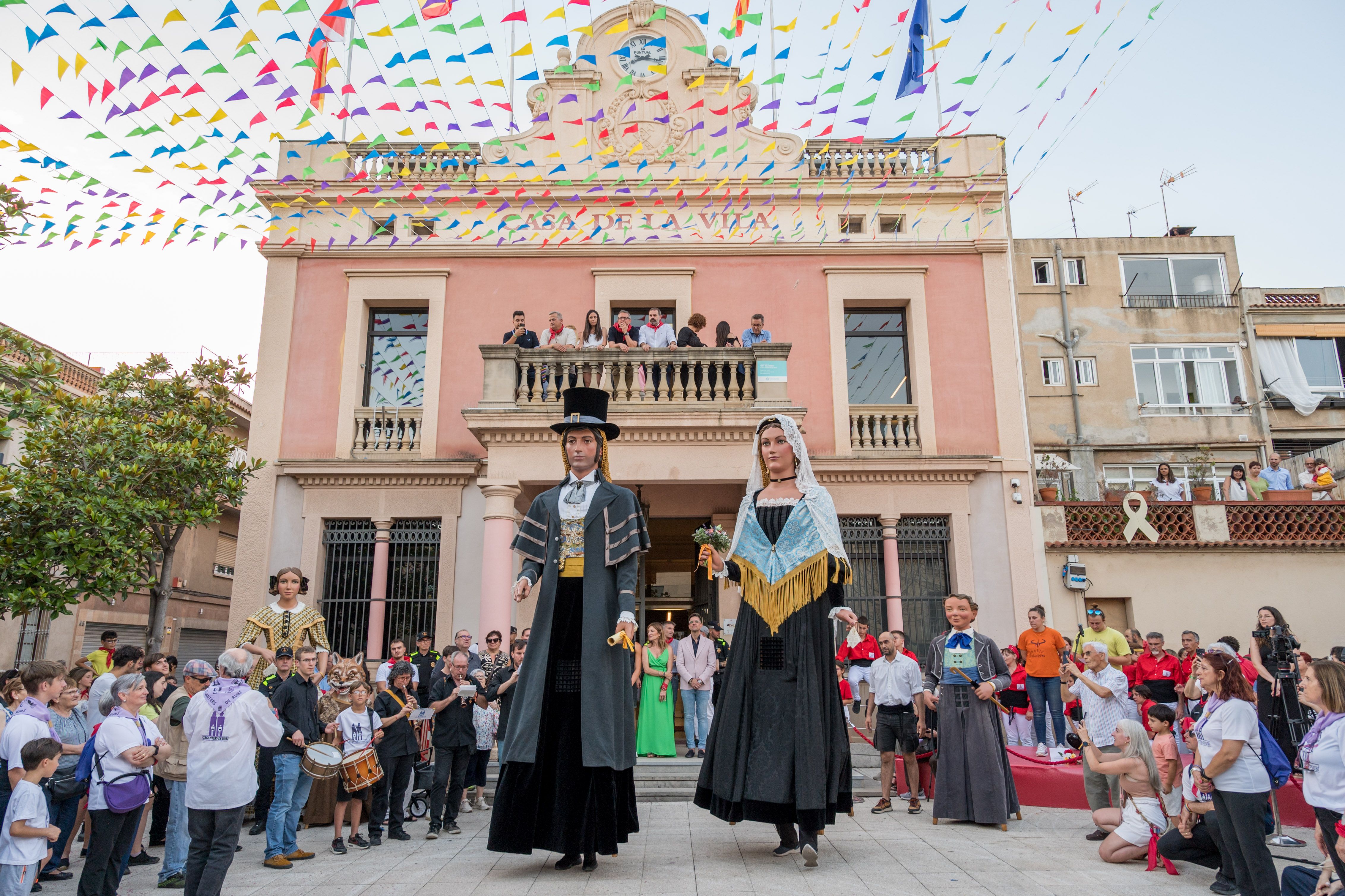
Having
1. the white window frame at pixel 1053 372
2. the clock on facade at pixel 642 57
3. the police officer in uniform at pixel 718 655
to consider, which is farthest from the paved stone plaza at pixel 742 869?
the white window frame at pixel 1053 372

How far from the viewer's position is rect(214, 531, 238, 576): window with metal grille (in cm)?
2542

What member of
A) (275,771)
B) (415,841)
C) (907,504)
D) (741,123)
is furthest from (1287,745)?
(741,123)

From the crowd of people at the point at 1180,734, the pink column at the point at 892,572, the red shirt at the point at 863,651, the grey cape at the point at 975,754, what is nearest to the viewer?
the crowd of people at the point at 1180,734

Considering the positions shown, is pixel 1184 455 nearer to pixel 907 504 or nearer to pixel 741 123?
pixel 907 504

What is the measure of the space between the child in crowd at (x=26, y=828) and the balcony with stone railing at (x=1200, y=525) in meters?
13.6

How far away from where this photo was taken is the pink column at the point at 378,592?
45.3ft

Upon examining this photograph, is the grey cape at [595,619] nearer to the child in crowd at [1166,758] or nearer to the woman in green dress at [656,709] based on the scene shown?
the child in crowd at [1166,758]

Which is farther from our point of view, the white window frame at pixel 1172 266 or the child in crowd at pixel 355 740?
the white window frame at pixel 1172 266

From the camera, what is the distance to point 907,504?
47.0ft

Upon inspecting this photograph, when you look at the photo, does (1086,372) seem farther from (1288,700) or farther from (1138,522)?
(1288,700)

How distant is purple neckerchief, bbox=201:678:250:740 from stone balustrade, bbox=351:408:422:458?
932 centimetres

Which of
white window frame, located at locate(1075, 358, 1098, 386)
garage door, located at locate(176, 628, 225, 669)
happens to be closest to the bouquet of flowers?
white window frame, located at locate(1075, 358, 1098, 386)

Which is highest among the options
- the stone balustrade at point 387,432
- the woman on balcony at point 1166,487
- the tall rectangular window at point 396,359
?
the tall rectangular window at point 396,359

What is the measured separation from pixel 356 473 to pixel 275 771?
8216mm
